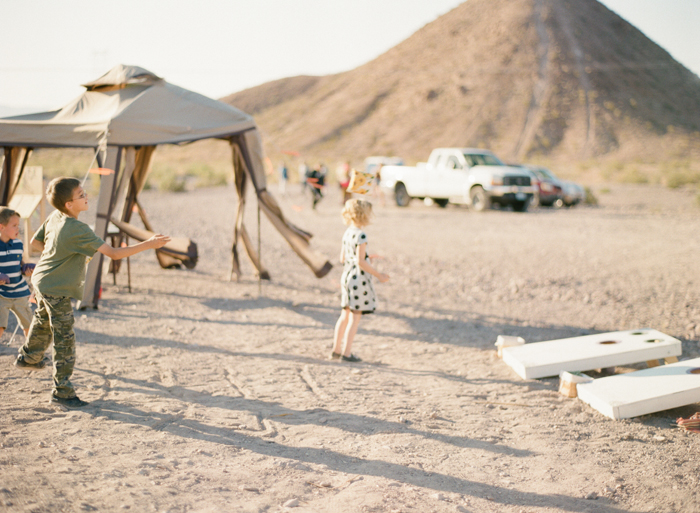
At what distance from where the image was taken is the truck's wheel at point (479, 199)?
20266mm

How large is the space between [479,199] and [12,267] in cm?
1721

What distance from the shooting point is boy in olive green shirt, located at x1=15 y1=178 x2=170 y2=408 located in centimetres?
420

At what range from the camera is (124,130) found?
748 cm

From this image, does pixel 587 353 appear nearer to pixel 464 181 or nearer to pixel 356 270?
pixel 356 270

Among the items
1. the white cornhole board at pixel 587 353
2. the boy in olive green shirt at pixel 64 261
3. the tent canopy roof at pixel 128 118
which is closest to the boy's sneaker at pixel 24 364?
the boy in olive green shirt at pixel 64 261

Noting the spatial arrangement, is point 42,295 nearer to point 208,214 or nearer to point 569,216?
point 208,214

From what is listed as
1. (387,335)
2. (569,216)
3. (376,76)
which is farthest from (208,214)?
(376,76)

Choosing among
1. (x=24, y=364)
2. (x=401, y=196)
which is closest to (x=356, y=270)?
(x=24, y=364)

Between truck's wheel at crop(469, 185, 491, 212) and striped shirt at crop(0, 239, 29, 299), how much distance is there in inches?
665

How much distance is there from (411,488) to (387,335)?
11.6 ft

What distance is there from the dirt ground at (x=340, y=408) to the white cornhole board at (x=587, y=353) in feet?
0.50

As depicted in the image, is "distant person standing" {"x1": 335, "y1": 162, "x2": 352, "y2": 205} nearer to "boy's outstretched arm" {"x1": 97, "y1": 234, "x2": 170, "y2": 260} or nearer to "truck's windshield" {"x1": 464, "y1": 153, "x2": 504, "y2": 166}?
"truck's windshield" {"x1": 464, "y1": 153, "x2": 504, "y2": 166}

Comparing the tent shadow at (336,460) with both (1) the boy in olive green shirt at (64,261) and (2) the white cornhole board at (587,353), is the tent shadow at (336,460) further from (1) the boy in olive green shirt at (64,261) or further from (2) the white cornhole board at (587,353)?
(2) the white cornhole board at (587,353)

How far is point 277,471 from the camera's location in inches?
147
